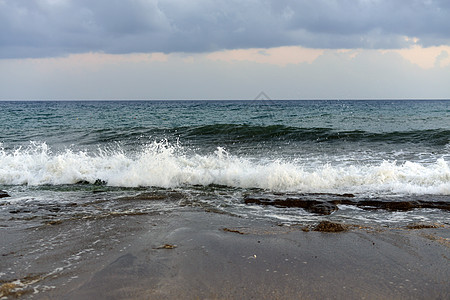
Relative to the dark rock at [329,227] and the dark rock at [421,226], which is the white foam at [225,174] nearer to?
the dark rock at [421,226]

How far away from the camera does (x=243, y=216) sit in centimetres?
556

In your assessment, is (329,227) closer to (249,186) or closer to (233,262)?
(233,262)

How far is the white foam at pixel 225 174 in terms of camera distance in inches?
299

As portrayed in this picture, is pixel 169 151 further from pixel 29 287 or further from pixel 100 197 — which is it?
pixel 29 287

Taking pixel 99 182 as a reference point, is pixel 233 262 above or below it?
above

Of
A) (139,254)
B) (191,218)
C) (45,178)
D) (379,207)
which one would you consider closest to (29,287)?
(139,254)

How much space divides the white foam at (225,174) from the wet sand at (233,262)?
283 centimetres

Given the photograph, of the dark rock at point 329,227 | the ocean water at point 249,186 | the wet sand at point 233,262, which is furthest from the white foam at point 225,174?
the wet sand at point 233,262

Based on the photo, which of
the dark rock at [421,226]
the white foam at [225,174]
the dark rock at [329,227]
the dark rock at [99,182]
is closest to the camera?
the dark rock at [329,227]

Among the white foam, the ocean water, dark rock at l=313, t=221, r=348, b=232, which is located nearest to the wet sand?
dark rock at l=313, t=221, r=348, b=232

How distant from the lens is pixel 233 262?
3703 millimetres

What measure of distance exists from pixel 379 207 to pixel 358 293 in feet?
10.8

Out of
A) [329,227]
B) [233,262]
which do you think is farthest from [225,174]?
[233,262]

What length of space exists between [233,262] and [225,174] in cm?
489
